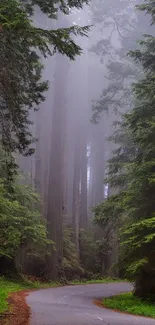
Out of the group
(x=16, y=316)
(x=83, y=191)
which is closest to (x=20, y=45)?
(x=16, y=316)

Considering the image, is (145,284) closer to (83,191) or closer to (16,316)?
(16,316)

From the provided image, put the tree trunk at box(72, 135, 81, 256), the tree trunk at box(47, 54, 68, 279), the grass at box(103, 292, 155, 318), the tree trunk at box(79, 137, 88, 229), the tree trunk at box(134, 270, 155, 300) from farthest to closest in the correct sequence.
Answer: the tree trunk at box(79, 137, 88, 229), the tree trunk at box(72, 135, 81, 256), the tree trunk at box(47, 54, 68, 279), the tree trunk at box(134, 270, 155, 300), the grass at box(103, 292, 155, 318)

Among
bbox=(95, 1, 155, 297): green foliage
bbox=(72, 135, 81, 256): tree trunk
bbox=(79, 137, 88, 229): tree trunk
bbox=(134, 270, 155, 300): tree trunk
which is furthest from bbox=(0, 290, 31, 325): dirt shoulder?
bbox=(79, 137, 88, 229): tree trunk

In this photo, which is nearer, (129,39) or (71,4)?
(71,4)

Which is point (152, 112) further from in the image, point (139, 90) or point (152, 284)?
point (152, 284)

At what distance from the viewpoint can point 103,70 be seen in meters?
58.8

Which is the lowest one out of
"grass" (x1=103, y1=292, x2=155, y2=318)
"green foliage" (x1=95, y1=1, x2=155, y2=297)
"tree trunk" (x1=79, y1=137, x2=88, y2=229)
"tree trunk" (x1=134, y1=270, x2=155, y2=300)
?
"grass" (x1=103, y1=292, x2=155, y2=318)

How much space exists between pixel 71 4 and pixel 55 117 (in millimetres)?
21122

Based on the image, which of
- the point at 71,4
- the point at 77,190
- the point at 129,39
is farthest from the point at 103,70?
the point at 71,4

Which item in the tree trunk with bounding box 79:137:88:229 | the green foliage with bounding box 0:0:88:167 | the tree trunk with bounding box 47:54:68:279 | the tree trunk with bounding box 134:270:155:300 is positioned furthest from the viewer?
the tree trunk with bounding box 79:137:88:229

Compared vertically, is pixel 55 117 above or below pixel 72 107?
below

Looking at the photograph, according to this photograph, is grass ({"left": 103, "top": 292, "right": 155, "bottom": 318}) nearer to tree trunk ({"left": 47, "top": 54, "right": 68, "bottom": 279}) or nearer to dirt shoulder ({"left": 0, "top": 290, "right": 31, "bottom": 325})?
dirt shoulder ({"left": 0, "top": 290, "right": 31, "bottom": 325})

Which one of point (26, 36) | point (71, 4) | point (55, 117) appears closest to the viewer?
point (26, 36)

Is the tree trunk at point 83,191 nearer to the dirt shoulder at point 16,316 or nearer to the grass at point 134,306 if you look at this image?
the grass at point 134,306
